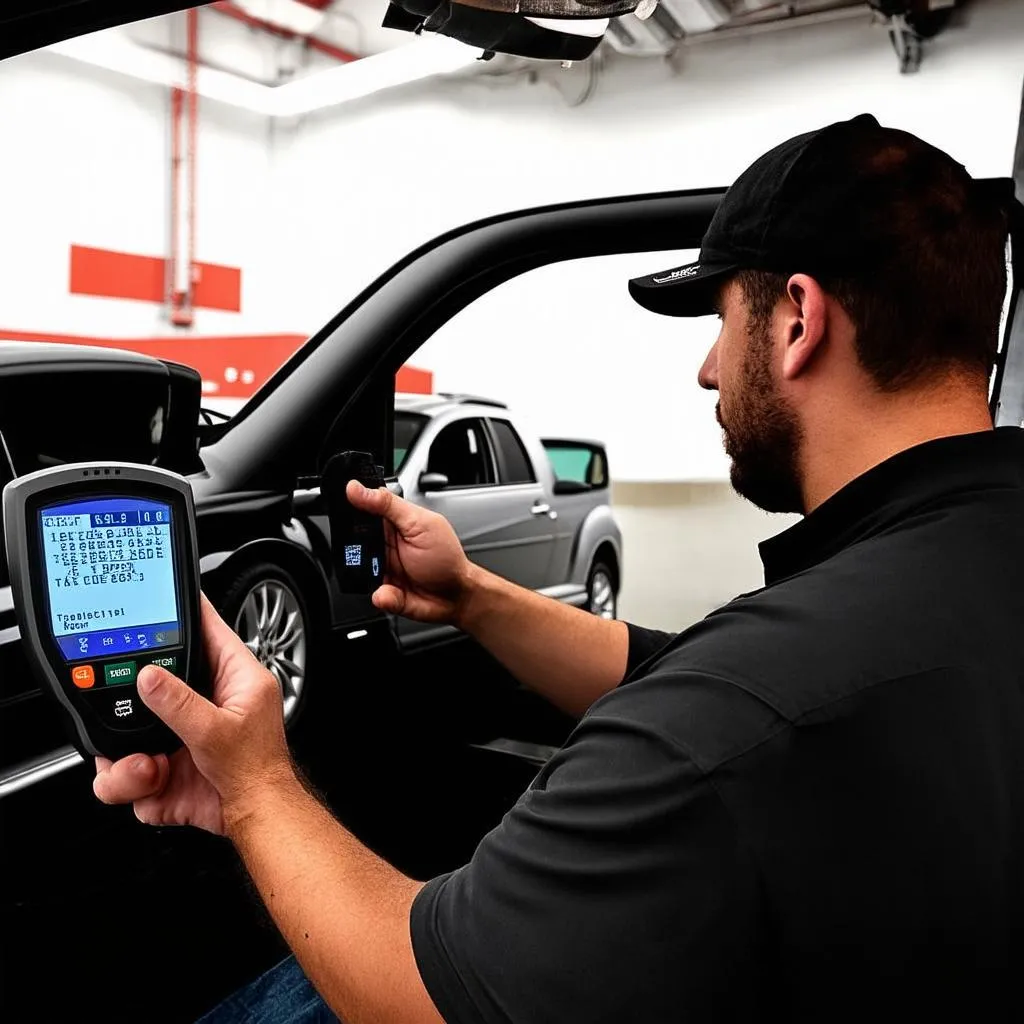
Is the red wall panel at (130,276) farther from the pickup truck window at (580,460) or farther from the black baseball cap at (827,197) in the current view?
the black baseball cap at (827,197)

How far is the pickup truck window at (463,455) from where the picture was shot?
114 inches

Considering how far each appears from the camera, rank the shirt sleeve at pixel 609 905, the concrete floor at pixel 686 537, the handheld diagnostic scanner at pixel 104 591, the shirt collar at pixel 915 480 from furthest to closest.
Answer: the concrete floor at pixel 686 537 → the handheld diagnostic scanner at pixel 104 591 → the shirt collar at pixel 915 480 → the shirt sleeve at pixel 609 905

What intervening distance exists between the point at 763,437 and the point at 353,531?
22.1 inches

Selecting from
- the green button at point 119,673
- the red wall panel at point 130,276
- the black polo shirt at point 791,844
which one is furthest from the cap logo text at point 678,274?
the red wall panel at point 130,276

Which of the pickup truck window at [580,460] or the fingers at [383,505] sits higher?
the fingers at [383,505]

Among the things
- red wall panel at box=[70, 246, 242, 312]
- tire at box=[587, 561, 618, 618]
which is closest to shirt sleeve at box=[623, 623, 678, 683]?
tire at box=[587, 561, 618, 618]

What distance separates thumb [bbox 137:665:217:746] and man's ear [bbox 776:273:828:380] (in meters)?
0.41

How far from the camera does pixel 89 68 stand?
11.6 feet

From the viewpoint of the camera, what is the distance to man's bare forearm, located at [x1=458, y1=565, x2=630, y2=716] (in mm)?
1151

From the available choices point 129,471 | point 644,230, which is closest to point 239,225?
point 644,230

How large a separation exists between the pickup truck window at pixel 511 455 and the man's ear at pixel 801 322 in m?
2.53

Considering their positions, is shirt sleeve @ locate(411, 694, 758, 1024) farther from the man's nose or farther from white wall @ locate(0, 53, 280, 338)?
white wall @ locate(0, 53, 280, 338)

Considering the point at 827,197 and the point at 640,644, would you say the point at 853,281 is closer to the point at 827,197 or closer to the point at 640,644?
the point at 827,197

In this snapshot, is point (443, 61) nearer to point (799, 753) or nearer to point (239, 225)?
point (239, 225)
